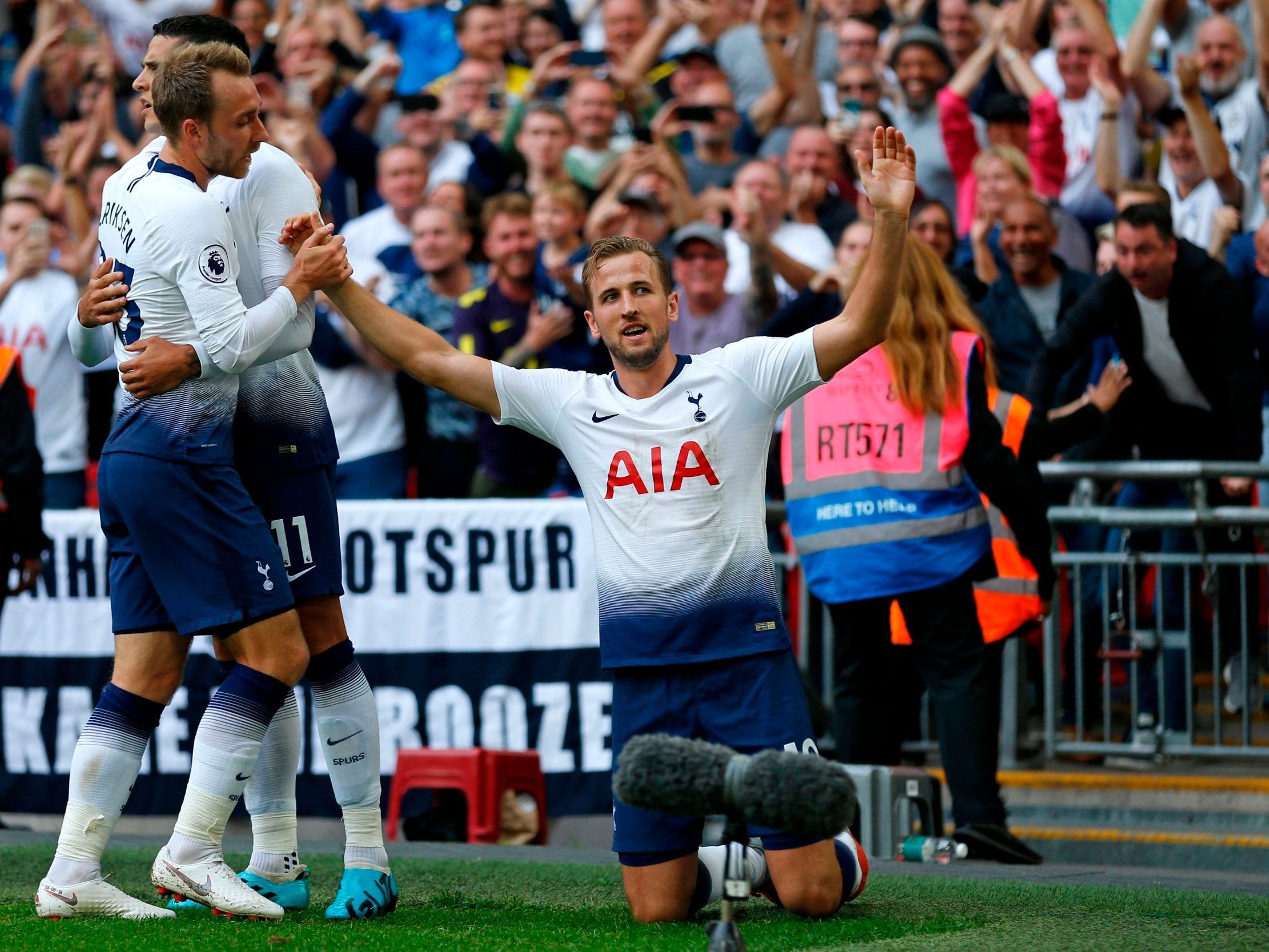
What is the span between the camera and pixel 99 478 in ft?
17.4

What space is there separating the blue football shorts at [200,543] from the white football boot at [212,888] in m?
0.65

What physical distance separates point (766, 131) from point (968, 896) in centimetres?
763

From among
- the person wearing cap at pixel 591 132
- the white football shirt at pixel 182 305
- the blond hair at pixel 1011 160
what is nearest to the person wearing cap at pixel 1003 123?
the blond hair at pixel 1011 160

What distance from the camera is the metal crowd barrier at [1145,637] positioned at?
8.19 meters

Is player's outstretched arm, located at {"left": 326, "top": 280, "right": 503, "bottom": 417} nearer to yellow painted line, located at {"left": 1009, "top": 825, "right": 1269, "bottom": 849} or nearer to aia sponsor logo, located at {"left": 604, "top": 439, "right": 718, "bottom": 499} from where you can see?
aia sponsor logo, located at {"left": 604, "top": 439, "right": 718, "bottom": 499}

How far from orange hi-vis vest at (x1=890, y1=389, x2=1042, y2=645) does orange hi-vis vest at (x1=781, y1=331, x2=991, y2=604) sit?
22 centimetres

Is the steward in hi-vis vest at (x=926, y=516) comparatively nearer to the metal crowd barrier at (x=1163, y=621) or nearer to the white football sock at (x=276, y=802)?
the metal crowd barrier at (x=1163, y=621)

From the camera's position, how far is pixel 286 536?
540cm

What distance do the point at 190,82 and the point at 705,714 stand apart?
2267 millimetres

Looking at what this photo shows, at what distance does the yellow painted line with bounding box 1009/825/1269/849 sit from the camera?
7.89m

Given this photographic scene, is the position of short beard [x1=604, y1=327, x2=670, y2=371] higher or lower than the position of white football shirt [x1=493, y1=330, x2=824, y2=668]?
higher

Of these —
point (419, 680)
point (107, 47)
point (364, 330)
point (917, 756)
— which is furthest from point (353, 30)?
point (364, 330)

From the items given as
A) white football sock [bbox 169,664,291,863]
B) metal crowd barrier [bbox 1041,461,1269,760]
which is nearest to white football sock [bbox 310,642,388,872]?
white football sock [bbox 169,664,291,863]

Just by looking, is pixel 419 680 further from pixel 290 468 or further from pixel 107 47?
pixel 107 47
